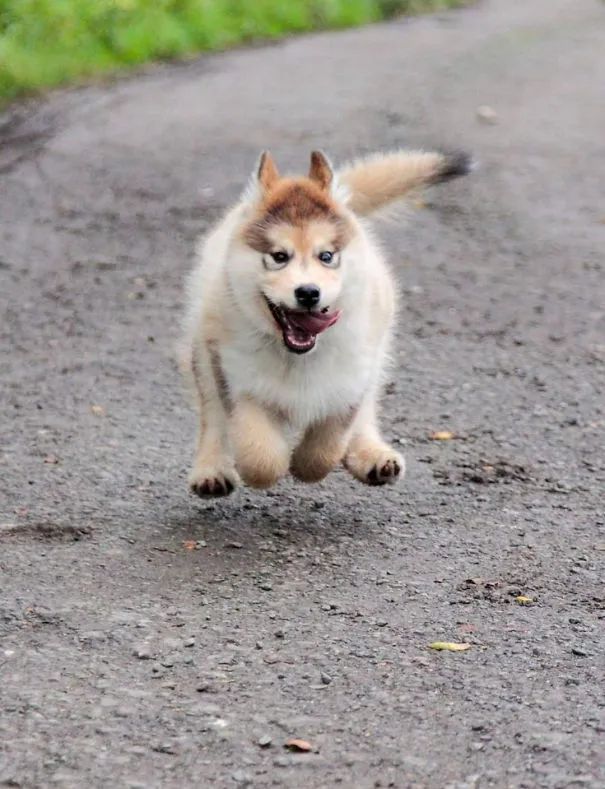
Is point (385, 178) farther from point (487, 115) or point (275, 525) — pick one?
point (487, 115)

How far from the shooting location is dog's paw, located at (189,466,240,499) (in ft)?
18.5

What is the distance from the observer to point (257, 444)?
5418 mm

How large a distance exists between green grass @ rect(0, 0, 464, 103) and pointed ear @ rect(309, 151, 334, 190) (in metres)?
8.53

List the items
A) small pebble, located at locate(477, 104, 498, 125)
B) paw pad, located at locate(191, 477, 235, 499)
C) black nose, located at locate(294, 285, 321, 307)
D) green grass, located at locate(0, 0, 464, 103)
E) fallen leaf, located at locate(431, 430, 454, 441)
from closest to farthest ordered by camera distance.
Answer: black nose, located at locate(294, 285, 321, 307), paw pad, located at locate(191, 477, 235, 499), fallen leaf, located at locate(431, 430, 454, 441), small pebble, located at locate(477, 104, 498, 125), green grass, located at locate(0, 0, 464, 103)

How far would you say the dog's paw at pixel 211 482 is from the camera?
18.5 ft

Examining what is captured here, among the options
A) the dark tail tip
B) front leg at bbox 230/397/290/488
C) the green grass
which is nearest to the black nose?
front leg at bbox 230/397/290/488

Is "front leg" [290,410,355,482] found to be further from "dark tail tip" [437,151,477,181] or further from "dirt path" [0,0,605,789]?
"dark tail tip" [437,151,477,181]

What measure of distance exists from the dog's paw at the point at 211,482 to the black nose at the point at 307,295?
2.65 feet

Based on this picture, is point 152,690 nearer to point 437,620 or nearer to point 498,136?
point 437,620

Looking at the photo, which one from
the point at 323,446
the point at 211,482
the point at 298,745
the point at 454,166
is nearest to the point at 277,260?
the point at 323,446

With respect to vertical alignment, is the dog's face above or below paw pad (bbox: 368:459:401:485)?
above

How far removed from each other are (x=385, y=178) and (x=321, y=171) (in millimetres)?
715

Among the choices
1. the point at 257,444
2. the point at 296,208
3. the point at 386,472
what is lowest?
the point at 386,472

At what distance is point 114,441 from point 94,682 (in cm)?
238
